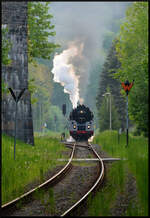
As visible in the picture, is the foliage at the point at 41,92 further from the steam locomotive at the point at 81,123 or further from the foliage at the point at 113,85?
the steam locomotive at the point at 81,123

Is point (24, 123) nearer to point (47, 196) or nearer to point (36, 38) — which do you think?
point (36, 38)

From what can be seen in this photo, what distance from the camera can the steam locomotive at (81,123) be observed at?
109ft

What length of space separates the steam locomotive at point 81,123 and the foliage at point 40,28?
259 inches

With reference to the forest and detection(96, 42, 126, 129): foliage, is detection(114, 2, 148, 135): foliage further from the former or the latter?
detection(96, 42, 126, 129): foliage

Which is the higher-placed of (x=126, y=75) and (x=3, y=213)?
(x=126, y=75)

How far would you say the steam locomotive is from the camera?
109 feet

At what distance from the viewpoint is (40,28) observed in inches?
1355

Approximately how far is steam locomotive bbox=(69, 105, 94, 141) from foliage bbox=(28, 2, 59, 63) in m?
6.58

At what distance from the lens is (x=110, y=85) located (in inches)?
2367

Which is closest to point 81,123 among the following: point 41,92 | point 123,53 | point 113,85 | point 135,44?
point 123,53

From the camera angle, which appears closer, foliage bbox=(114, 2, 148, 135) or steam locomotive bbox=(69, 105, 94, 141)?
foliage bbox=(114, 2, 148, 135)

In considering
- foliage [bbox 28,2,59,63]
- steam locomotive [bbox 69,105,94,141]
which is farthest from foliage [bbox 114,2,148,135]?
foliage [bbox 28,2,59,63]

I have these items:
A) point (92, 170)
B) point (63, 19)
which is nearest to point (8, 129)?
point (92, 170)

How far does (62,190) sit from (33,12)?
2729cm
